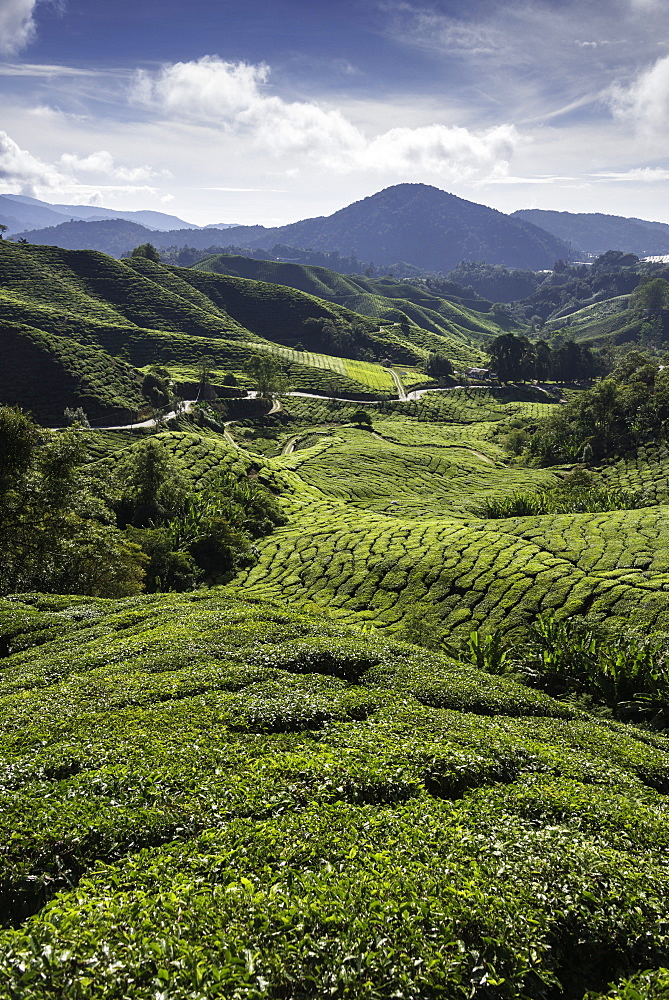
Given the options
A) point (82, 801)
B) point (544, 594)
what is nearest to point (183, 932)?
point (82, 801)

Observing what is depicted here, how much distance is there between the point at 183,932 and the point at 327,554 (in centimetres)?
3920

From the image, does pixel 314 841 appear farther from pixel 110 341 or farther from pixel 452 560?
pixel 110 341

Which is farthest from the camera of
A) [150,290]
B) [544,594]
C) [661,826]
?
[150,290]

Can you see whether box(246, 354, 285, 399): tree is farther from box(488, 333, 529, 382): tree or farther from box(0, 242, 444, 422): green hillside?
box(488, 333, 529, 382): tree

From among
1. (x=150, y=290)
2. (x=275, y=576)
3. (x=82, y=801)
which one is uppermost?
(x=150, y=290)

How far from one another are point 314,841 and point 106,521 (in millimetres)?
36299

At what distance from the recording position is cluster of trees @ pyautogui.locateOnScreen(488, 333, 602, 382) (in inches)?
7175

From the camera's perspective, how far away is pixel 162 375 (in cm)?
12788

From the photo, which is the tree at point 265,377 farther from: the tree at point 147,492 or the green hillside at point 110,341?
the tree at point 147,492

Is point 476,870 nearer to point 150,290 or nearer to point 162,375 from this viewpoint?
point 162,375

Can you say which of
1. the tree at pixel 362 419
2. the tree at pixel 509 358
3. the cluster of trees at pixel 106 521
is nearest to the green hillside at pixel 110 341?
the tree at pixel 362 419

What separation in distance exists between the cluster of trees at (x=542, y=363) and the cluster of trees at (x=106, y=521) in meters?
150

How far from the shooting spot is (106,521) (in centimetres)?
4056

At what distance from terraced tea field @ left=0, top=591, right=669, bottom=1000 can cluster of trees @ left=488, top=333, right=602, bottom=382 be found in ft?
596
